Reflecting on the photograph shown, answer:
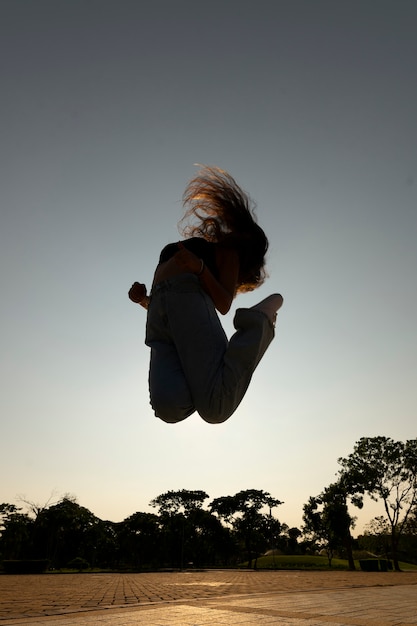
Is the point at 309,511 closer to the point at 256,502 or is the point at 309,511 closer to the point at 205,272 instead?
the point at 256,502

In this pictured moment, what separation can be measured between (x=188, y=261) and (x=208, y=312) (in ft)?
0.93

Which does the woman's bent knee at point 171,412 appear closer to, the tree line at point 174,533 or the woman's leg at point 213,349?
the woman's leg at point 213,349

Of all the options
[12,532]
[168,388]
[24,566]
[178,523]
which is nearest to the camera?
[168,388]

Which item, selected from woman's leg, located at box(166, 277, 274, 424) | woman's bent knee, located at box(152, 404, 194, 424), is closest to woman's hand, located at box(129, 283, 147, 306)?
woman's leg, located at box(166, 277, 274, 424)

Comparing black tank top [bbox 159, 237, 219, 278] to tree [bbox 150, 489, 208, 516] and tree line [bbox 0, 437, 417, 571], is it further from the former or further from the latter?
tree [bbox 150, 489, 208, 516]

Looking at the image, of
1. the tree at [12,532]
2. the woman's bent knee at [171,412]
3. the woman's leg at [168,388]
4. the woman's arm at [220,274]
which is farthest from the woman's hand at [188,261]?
the tree at [12,532]

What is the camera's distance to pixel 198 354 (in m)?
2.18

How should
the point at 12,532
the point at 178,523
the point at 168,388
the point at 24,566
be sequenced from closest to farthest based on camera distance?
the point at 168,388
the point at 24,566
the point at 12,532
the point at 178,523

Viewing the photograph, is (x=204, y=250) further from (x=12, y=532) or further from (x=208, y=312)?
(x=12, y=532)

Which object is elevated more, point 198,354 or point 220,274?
point 220,274

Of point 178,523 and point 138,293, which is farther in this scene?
point 178,523

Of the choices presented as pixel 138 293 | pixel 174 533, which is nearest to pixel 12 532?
pixel 174 533

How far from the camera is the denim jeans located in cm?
210

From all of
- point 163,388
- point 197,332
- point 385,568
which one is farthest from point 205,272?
point 385,568
